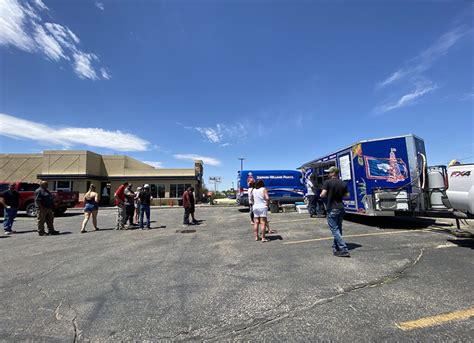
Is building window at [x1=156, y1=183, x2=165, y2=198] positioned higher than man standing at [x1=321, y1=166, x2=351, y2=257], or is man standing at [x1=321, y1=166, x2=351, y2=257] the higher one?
building window at [x1=156, y1=183, x2=165, y2=198]

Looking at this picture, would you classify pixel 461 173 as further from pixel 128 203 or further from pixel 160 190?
pixel 160 190

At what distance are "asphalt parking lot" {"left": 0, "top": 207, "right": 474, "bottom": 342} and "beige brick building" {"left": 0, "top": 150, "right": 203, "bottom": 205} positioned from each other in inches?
1046

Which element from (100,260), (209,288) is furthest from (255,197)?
(100,260)

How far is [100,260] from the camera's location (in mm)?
5594

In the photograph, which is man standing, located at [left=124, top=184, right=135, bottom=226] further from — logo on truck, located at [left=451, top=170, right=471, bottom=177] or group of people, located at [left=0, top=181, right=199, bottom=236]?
logo on truck, located at [left=451, top=170, right=471, bottom=177]

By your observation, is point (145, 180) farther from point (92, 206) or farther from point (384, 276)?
point (384, 276)

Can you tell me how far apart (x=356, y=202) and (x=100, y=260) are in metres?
8.20

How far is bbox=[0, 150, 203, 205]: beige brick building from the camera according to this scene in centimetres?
3031

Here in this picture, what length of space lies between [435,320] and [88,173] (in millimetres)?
34383

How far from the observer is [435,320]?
9.00 ft

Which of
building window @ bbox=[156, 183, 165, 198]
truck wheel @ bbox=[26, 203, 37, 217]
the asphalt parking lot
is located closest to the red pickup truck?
truck wheel @ bbox=[26, 203, 37, 217]

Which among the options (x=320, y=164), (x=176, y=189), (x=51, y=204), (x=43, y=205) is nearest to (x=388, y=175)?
(x=320, y=164)

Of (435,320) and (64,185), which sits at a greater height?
(64,185)

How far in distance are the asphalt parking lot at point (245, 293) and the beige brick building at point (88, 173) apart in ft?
87.2
